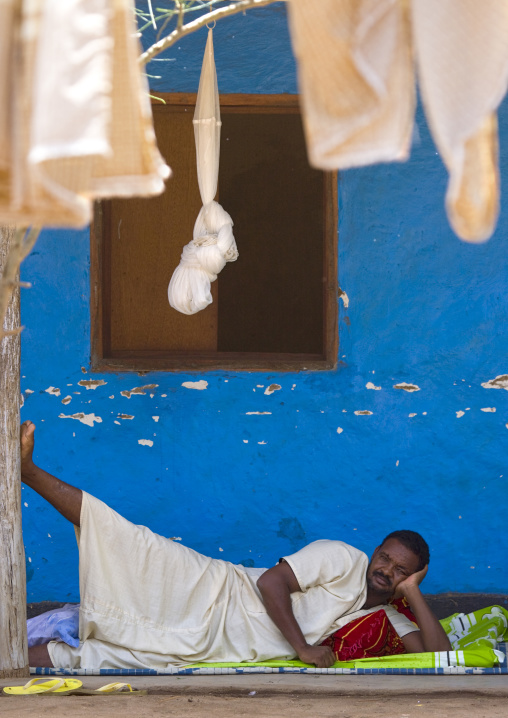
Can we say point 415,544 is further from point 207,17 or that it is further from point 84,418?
point 207,17

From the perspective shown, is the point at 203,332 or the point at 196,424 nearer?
the point at 196,424

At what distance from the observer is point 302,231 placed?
482 centimetres

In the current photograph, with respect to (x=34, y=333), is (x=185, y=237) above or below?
above

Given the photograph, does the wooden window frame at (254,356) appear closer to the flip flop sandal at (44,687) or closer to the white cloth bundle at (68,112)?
the flip flop sandal at (44,687)

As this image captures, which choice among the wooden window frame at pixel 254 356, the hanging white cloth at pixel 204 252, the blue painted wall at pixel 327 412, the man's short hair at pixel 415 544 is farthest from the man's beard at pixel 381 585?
the hanging white cloth at pixel 204 252

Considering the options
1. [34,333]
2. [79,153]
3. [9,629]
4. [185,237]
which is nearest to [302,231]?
[185,237]

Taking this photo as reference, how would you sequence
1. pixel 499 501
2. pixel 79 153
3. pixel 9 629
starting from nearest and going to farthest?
pixel 79 153 < pixel 9 629 < pixel 499 501

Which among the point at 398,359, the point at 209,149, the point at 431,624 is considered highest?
the point at 209,149

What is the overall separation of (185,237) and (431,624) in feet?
7.29

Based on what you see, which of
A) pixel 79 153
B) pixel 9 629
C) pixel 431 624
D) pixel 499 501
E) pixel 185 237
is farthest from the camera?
pixel 185 237

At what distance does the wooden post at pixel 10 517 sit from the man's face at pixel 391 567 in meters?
1.43

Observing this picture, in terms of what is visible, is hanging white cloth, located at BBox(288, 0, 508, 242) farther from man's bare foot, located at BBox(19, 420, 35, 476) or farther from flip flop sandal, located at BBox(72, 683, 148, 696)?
flip flop sandal, located at BBox(72, 683, 148, 696)

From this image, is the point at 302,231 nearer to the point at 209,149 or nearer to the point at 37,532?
the point at 209,149

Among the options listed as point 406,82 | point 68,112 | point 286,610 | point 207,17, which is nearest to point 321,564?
point 286,610
